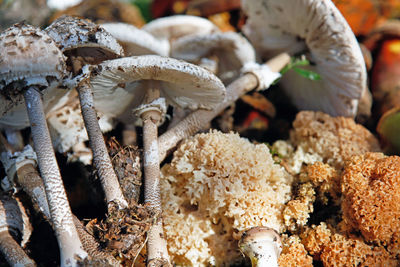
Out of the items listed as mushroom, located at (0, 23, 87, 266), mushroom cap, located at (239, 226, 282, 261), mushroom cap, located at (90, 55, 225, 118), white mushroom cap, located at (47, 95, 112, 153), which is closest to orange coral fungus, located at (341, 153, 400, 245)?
mushroom cap, located at (239, 226, 282, 261)

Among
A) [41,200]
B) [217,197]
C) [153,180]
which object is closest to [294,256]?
[217,197]

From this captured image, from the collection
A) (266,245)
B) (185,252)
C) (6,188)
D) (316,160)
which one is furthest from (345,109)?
(6,188)

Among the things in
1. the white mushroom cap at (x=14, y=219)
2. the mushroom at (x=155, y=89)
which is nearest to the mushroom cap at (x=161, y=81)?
the mushroom at (x=155, y=89)

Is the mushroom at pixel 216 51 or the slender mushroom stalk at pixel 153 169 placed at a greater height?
the mushroom at pixel 216 51

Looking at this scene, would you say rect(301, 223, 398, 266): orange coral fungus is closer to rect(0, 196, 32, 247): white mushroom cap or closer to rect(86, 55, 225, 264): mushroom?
rect(86, 55, 225, 264): mushroom

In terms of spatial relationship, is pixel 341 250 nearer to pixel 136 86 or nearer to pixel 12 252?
pixel 136 86

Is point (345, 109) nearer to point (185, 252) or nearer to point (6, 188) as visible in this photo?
point (185, 252)

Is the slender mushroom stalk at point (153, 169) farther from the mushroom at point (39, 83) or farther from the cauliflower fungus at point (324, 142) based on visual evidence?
the cauliflower fungus at point (324, 142)
